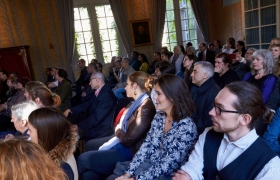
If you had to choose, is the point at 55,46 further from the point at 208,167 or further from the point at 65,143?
the point at 208,167

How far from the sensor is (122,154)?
2178mm

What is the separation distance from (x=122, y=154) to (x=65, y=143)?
76 cm

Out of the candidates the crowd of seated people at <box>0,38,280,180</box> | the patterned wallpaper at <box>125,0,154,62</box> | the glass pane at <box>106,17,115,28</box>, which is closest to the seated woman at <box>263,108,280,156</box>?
the crowd of seated people at <box>0,38,280,180</box>

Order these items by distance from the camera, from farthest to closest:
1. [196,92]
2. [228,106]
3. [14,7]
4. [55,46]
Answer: [55,46] → [14,7] → [196,92] → [228,106]

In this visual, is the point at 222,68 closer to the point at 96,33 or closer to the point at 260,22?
the point at 260,22

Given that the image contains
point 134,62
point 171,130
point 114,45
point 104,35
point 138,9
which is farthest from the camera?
point 114,45

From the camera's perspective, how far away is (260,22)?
5801mm

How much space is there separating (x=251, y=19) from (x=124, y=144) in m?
5.53

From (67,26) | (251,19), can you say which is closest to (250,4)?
(251,19)

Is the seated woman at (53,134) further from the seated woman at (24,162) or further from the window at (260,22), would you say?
the window at (260,22)

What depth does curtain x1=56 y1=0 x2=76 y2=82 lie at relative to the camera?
24.5 ft

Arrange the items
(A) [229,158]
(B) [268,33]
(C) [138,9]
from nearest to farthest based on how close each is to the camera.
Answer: (A) [229,158], (B) [268,33], (C) [138,9]

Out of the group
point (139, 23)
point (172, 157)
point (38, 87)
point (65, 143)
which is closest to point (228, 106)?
point (172, 157)

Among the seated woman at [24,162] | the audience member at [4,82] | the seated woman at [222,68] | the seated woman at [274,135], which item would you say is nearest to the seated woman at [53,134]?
the seated woman at [24,162]
